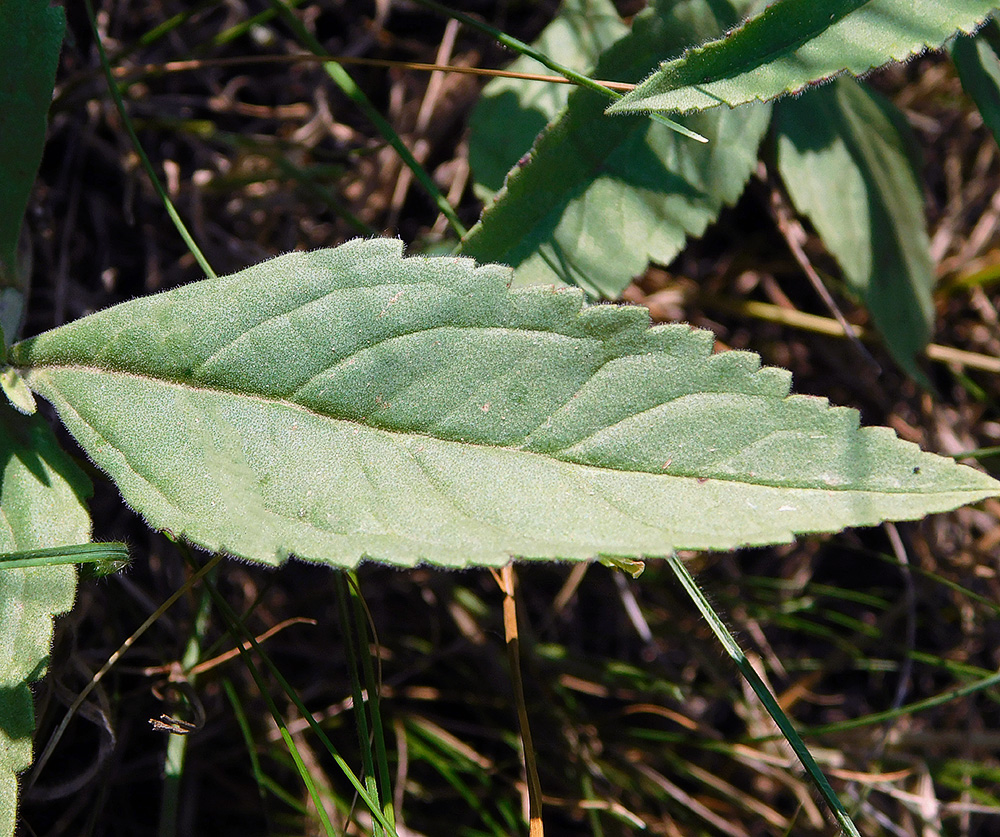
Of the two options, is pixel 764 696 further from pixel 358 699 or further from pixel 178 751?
pixel 178 751

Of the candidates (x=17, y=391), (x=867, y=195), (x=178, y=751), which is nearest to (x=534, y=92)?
(x=867, y=195)

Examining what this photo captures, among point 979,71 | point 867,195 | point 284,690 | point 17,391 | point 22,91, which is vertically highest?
point 979,71

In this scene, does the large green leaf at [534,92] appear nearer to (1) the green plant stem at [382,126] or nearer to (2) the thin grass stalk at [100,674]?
(1) the green plant stem at [382,126]

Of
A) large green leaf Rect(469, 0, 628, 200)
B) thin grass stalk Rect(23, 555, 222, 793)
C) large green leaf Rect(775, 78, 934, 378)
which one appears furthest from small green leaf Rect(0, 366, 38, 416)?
large green leaf Rect(775, 78, 934, 378)

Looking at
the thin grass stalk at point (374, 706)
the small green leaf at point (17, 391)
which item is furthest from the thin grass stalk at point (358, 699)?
the small green leaf at point (17, 391)

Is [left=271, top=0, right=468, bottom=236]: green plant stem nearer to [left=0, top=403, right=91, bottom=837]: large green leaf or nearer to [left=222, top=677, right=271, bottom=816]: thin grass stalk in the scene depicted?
[left=0, top=403, right=91, bottom=837]: large green leaf
